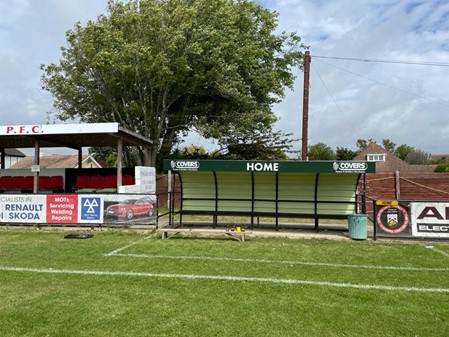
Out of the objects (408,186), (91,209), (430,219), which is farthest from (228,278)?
(408,186)

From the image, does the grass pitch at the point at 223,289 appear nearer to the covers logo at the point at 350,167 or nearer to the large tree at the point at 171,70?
the covers logo at the point at 350,167

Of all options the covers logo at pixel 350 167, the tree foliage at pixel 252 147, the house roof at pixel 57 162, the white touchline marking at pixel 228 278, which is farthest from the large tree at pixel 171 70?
the house roof at pixel 57 162

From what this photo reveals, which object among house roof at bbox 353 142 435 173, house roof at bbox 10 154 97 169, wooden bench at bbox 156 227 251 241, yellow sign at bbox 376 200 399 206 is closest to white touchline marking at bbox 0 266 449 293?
wooden bench at bbox 156 227 251 241

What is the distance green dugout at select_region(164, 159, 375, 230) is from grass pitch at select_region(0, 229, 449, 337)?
266 centimetres

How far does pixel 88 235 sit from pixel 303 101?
14.3 meters

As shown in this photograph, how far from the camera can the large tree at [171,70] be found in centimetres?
2202

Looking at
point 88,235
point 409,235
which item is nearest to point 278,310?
point 409,235

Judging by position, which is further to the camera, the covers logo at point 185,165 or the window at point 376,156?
the window at point 376,156

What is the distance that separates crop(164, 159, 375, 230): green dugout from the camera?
42.0 ft

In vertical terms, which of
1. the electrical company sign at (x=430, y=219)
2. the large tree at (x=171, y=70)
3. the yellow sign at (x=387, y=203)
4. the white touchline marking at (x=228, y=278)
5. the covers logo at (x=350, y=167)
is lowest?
the white touchline marking at (x=228, y=278)

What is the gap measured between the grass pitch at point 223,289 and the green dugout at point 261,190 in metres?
2.66

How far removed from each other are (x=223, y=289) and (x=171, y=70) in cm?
1857

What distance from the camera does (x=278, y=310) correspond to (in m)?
5.48

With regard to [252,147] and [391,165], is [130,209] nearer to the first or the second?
[252,147]
